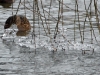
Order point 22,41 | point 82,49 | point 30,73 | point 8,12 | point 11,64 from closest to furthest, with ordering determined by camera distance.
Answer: point 30,73
point 11,64
point 82,49
point 22,41
point 8,12

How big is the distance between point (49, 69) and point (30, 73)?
0.38 metres

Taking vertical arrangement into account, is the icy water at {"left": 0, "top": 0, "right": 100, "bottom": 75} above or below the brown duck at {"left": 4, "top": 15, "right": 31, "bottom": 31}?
below

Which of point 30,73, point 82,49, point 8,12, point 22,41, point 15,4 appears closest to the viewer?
point 30,73

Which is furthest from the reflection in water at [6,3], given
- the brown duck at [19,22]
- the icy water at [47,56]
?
the icy water at [47,56]

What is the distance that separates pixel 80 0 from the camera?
1503 centimetres

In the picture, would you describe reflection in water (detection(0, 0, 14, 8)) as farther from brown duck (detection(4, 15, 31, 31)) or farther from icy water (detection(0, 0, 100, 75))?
icy water (detection(0, 0, 100, 75))

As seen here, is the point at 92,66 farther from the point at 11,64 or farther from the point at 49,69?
the point at 11,64

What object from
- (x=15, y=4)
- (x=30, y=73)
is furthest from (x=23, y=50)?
(x=15, y=4)

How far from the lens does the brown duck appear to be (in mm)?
10461

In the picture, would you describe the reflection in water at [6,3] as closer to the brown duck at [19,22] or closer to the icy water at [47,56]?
the brown duck at [19,22]

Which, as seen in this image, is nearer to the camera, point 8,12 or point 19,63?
point 19,63

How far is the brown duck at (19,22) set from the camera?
1046 centimetres

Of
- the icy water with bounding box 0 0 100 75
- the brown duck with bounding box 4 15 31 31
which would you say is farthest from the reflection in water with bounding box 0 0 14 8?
the icy water with bounding box 0 0 100 75

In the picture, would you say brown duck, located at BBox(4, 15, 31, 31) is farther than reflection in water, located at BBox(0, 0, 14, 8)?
No
